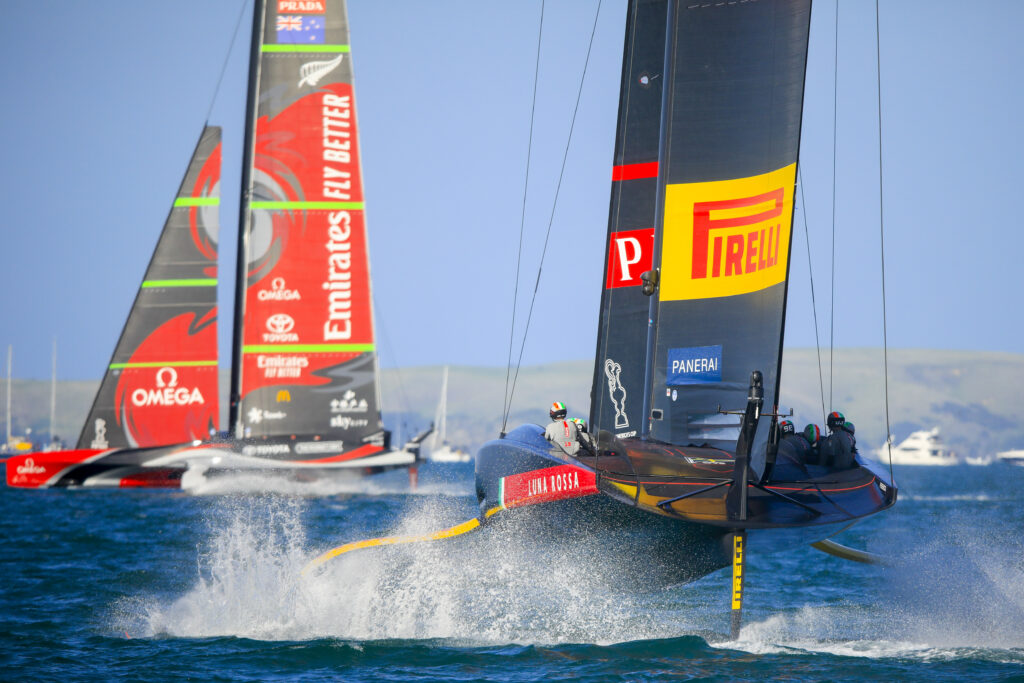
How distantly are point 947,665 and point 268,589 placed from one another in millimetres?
6680

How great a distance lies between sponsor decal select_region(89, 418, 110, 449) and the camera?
94.0ft

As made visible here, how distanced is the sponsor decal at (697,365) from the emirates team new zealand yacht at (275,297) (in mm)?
18747

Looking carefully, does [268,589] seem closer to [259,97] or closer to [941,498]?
[259,97]

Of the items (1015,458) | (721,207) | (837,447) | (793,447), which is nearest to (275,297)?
(721,207)

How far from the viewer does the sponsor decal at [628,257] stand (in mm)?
13227

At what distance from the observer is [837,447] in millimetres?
11305

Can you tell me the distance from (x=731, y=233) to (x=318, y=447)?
19.6 meters

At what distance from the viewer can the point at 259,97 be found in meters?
29.1

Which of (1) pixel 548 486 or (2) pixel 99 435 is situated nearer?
(1) pixel 548 486

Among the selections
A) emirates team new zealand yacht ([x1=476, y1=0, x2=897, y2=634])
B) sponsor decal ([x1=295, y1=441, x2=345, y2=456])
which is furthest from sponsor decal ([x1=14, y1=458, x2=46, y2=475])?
emirates team new zealand yacht ([x1=476, y1=0, x2=897, y2=634])

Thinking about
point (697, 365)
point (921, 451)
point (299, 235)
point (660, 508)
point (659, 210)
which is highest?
point (299, 235)

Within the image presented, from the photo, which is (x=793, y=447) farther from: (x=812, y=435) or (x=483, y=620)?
(x=483, y=620)

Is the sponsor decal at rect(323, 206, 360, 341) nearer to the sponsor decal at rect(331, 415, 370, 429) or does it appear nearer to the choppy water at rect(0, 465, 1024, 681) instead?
the sponsor decal at rect(331, 415, 370, 429)

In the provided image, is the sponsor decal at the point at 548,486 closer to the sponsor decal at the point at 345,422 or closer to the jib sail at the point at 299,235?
the jib sail at the point at 299,235
